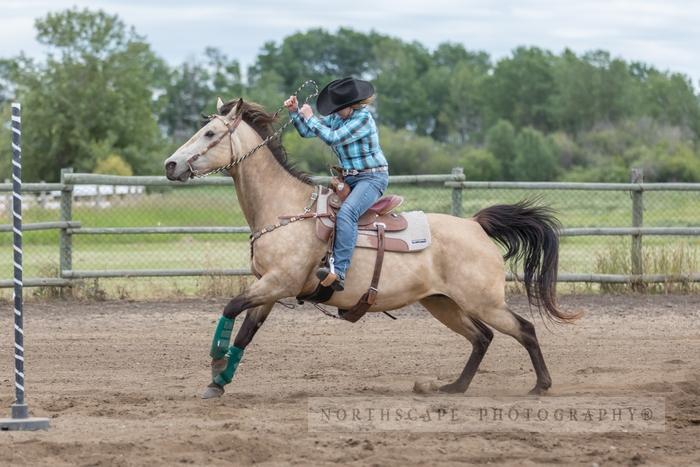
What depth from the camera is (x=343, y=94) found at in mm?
8484

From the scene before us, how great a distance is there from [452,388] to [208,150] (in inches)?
109

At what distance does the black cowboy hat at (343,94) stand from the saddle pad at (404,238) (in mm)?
1012

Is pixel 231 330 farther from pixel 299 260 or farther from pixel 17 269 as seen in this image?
pixel 17 269

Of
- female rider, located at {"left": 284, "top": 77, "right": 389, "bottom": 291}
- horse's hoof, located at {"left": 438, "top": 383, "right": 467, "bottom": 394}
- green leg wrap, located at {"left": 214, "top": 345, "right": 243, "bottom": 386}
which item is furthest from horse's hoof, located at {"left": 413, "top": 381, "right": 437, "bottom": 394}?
green leg wrap, located at {"left": 214, "top": 345, "right": 243, "bottom": 386}

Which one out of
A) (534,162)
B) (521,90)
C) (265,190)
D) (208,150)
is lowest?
(265,190)

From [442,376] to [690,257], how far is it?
677 centimetres

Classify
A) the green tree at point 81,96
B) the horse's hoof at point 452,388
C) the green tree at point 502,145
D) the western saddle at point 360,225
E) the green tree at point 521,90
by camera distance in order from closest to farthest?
1. the western saddle at point 360,225
2. the horse's hoof at point 452,388
3. the green tree at point 81,96
4. the green tree at point 502,145
5. the green tree at point 521,90

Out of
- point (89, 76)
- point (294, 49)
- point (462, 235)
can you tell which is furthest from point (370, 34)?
point (462, 235)

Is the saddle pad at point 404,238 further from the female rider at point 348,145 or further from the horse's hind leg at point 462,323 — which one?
the horse's hind leg at point 462,323

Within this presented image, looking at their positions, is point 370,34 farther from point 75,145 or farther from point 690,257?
point 690,257

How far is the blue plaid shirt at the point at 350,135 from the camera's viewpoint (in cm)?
834

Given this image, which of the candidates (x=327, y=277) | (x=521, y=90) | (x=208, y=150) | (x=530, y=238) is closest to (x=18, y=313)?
(x=208, y=150)

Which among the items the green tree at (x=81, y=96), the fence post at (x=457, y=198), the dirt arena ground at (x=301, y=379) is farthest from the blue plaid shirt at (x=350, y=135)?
the green tree at (x=81, y=96)

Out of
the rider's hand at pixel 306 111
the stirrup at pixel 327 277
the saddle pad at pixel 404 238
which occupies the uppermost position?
the rider's hand at pixel 306 111
